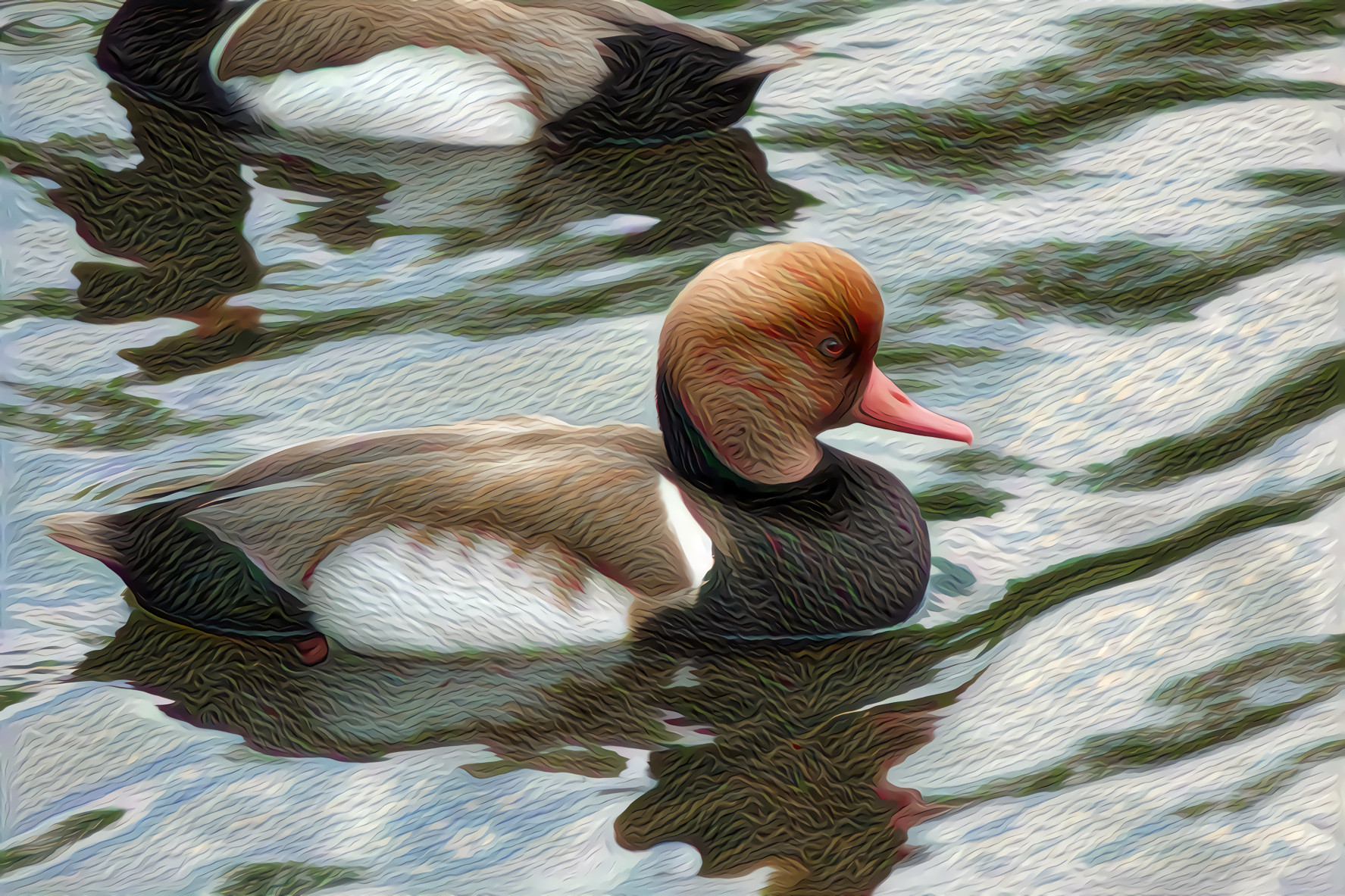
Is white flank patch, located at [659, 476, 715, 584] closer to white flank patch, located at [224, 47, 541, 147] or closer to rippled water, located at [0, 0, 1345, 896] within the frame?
rippled water, located at [0, 0, 1345, 896]

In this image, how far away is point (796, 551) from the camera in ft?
2.69

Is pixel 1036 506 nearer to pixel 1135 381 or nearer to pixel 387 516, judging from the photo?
pixel 1135 381

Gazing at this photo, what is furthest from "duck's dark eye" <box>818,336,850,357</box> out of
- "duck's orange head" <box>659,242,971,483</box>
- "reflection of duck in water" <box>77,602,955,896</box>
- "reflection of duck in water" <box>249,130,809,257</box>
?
"reflection of duck in water" <box>77,602,955,896</box>

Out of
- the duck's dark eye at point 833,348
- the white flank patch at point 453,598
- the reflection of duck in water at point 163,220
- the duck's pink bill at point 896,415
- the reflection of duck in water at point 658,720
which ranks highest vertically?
the reflection of duck in water at point 163,220

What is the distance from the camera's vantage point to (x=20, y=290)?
85 cm

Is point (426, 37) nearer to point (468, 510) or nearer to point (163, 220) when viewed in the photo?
point (163, 220)

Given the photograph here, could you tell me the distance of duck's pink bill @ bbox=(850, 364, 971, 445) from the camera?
81 cm

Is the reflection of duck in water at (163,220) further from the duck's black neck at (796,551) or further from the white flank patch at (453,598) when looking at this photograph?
the duck's black neck at (796,551)

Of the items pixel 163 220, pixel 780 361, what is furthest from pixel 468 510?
pixel 163 220

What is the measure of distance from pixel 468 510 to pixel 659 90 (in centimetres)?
40

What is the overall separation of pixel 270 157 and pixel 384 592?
39 cm

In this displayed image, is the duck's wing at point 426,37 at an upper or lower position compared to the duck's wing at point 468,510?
upper

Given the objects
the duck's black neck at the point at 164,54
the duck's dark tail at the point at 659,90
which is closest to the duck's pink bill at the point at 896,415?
the duck's dark tail at the point at 659,90

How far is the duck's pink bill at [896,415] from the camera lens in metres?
0.81
